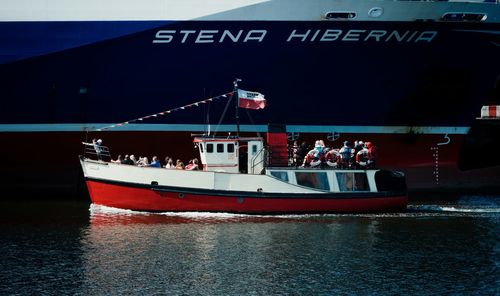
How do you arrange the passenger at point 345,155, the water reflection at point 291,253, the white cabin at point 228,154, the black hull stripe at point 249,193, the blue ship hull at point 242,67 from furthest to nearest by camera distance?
the blue ship hull at point 242,67 → the passenger at point 345,155 → the white cabin at point 228,154 → the black hull stripe at point 249,193 → the water reflection at point 291,253

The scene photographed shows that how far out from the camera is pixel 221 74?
115 feet

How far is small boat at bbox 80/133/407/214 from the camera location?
1180 inches

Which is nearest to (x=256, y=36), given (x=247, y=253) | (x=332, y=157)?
(x=332, y=157)

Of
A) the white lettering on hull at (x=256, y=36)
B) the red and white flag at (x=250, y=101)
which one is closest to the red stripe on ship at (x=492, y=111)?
the white lettering on hull at (x=256, y=36)

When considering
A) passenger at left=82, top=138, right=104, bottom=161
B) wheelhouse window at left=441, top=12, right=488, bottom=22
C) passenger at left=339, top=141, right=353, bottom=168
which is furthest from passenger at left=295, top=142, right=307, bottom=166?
wheelhouse window at left=441, top=12, right=488, bottom=22

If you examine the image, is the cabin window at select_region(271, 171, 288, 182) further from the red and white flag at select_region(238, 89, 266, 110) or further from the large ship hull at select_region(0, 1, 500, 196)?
the large ship hull at select_region(0, 1, 500, 196)

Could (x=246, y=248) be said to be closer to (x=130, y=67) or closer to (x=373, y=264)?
(x=373, y=264)

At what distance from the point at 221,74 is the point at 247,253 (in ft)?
45.0

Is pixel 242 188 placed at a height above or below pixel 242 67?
below

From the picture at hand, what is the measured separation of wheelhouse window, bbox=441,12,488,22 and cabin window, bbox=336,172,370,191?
30.1ft

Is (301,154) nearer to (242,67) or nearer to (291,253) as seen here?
(242,67)

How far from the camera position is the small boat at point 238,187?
2998cm

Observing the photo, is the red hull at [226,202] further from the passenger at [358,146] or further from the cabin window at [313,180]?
the passenger at [358,146]

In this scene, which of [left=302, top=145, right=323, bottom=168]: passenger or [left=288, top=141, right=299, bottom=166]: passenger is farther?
[left=288, top=141, right=299, bottom=166]: passenger
